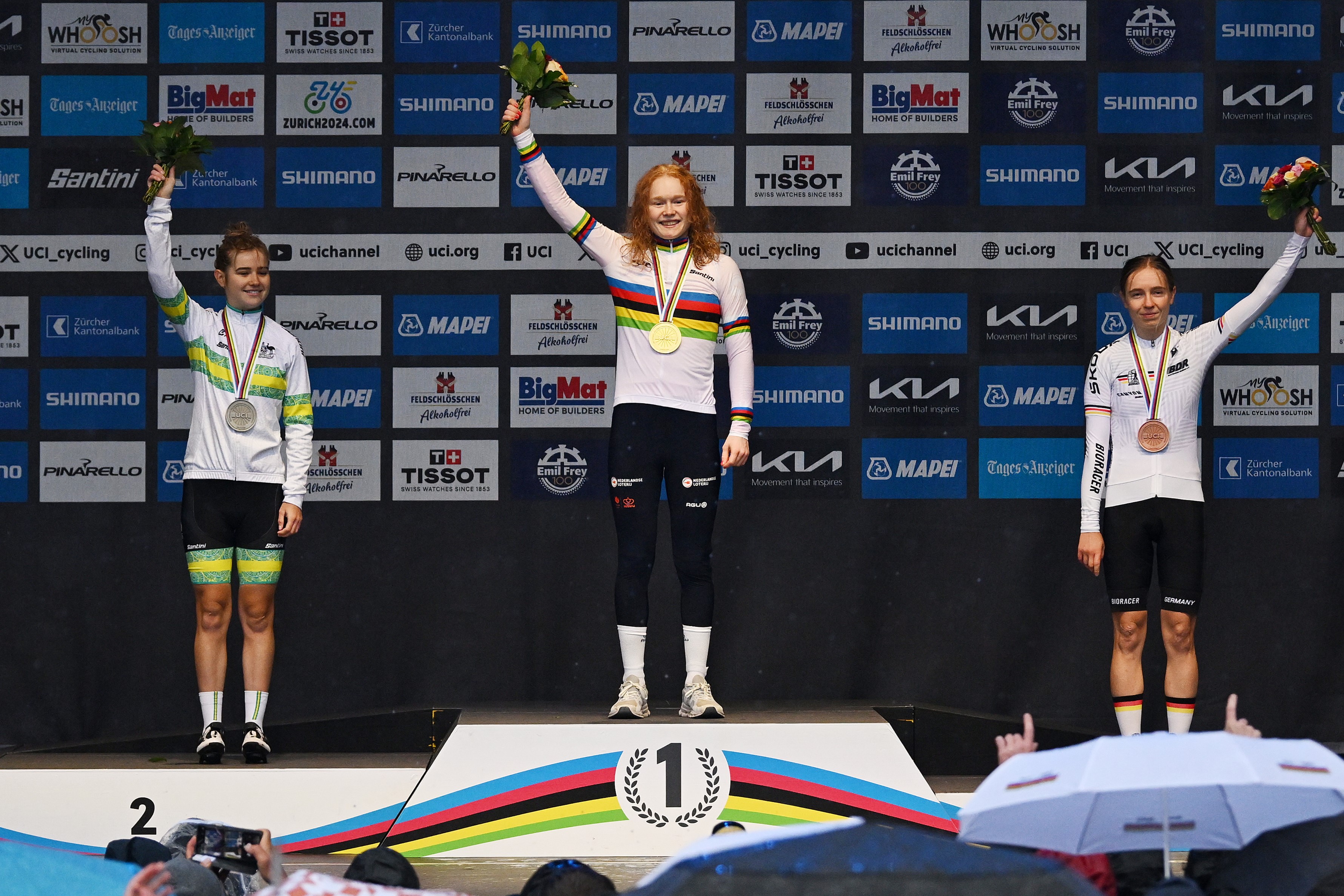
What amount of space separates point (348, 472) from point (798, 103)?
225 cm

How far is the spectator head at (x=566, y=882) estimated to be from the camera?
1.71 metres

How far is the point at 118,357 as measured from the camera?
4.73 metres

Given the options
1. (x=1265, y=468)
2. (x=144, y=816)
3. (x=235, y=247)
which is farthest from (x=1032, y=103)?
(x=144, y=816)

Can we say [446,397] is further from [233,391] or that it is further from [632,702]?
[632,702]

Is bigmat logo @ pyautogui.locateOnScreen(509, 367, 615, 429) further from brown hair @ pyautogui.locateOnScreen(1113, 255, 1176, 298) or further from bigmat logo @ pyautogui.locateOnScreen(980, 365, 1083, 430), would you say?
brown hair @ pyautogui.locateOnScreen(1113, 255, 1176, 298)

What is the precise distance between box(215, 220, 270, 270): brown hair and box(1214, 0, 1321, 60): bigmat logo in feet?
11.9

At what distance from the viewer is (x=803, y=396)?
187 inches

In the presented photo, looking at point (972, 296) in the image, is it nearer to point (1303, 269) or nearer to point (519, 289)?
point (1303, 269)

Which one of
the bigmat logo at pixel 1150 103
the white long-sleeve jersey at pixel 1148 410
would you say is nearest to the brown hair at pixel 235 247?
the white long-sleeve jersey at pixel 1148 410

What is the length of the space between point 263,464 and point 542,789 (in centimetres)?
126

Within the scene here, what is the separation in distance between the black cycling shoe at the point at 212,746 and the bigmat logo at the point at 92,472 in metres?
1.53

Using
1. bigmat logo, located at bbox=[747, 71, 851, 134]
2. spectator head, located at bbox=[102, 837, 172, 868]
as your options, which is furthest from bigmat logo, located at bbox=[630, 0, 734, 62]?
spectator head, located at bbox=[102, 837, 172, 868]

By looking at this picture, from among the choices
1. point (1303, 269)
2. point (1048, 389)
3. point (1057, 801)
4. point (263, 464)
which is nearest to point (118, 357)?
point (263, 464)

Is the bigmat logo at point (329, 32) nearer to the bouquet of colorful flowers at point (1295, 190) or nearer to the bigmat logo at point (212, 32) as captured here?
the bigmat logo at point (212, 32)
